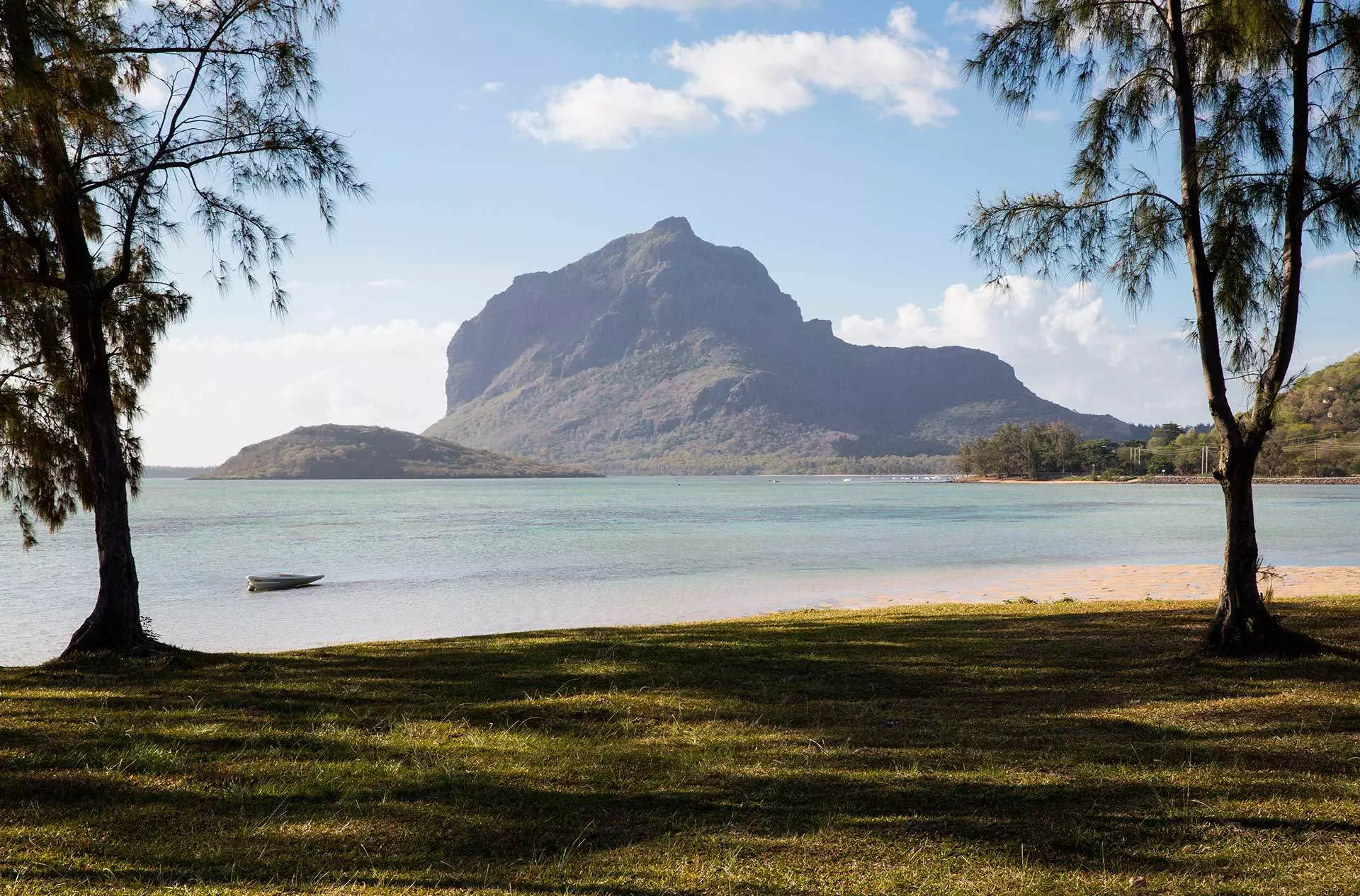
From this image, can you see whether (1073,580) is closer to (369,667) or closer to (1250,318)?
(1250,318)

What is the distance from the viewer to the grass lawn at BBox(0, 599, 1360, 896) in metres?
3.66

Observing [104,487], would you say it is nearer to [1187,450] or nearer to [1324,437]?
[1187,450]

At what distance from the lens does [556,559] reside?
31.2 meters

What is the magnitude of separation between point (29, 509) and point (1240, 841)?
12732mm

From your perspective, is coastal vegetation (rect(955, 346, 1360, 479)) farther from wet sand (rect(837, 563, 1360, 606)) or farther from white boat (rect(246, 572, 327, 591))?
white boat (rect(246, 572, 327, 591))

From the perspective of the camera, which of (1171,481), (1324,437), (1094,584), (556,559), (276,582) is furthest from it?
(1324,437)

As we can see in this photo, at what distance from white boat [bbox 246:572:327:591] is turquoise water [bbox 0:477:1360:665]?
0.87m

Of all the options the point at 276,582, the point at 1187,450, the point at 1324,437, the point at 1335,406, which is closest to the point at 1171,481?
the point at 1187,450

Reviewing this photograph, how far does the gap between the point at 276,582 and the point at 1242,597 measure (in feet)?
72.6

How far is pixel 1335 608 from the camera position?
1096cm

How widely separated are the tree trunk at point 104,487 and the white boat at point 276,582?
14.9m

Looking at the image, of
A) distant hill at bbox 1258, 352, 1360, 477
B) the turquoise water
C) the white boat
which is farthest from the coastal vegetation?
the white boat

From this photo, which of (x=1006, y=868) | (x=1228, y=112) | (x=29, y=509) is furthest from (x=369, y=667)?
(x=1228, y=112)

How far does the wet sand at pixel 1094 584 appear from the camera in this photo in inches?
698
